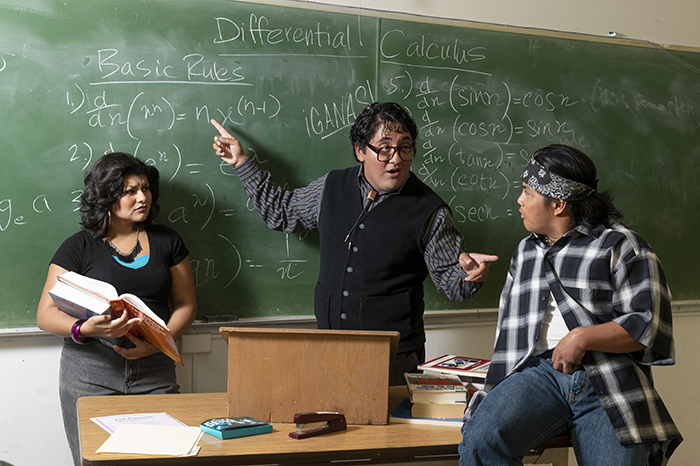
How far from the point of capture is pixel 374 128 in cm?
232

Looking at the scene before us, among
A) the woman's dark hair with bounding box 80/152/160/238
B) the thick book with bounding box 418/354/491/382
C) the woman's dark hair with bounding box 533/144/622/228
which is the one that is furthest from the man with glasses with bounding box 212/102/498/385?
the woman's dark hair with bounding box 80/152/160/238

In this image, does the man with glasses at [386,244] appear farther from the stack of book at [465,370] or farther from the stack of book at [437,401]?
the stack of book at [437,401]

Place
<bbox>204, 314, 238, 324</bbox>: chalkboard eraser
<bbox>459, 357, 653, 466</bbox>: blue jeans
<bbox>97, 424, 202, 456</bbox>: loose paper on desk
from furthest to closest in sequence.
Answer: <bbox>204, 314, 238, 324</bbox>: chalkboard eraser < <bbox>459, 357, 653, 466</bbox>: blue jeans < <bbox>97, 424, 202, 456</bbox>: loose paper on desk

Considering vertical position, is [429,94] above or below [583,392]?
above

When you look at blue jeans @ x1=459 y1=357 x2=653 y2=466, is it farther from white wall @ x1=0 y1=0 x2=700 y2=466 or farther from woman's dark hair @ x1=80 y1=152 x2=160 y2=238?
woman's dark hair @ x1=80 y1=152 x2=160 y2=238

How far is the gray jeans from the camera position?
222cm

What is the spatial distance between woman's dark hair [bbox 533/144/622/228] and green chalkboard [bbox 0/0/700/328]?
1.14m

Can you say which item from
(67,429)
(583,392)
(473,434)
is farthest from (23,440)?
(583,392)

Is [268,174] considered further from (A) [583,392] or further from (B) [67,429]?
(A) [583,392]

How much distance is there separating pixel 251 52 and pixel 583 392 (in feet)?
6.20

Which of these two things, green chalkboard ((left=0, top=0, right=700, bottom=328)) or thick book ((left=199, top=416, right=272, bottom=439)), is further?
green chalkboard ((left=0, top=0, right=700, bottom=328))

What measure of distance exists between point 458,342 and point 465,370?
1.13 m

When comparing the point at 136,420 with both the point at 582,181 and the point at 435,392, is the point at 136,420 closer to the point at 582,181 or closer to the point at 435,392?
the point at 435,392

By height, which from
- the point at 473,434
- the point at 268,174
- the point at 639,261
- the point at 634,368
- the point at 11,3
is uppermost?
the point at 11,3
